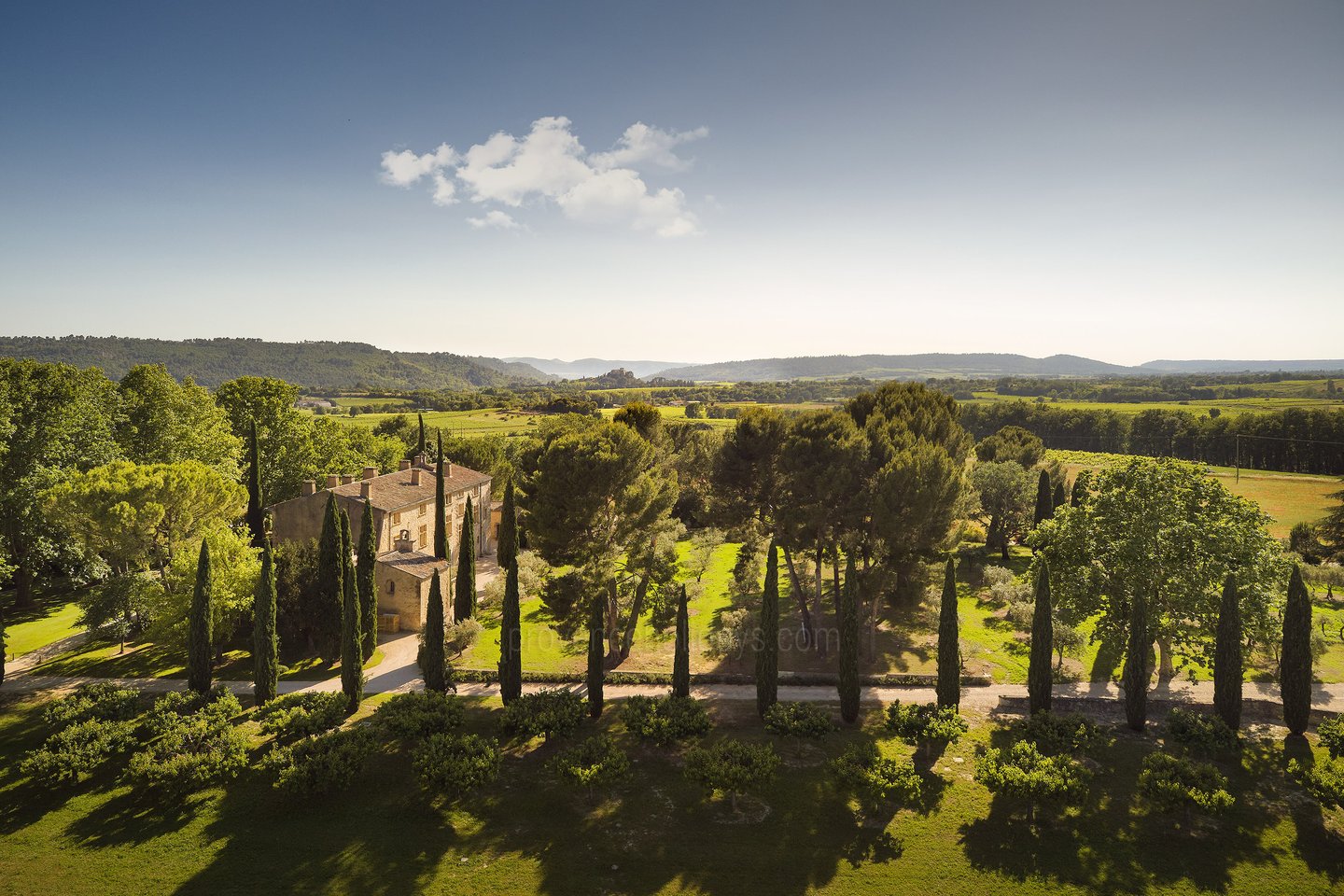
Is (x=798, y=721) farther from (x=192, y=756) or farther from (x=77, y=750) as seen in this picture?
(x=77, y=750)

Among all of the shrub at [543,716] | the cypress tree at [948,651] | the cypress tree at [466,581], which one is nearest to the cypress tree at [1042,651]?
the cypress tree at [948,651]

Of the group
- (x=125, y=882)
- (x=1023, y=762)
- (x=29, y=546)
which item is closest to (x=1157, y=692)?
(x=1023, y=762)

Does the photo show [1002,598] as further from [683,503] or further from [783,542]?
[683,503]

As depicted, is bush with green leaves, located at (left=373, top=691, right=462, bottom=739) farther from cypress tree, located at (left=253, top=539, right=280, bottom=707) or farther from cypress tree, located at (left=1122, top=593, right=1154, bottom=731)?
cypress tree, located at (left=1122, top=593, right=1154, bottom=731)

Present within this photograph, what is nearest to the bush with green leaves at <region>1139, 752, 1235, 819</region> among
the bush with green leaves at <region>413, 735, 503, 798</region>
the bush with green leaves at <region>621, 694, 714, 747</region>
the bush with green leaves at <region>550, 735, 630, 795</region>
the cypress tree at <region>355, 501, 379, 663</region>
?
the bush with green leaves at <region>621, 694, 714, 747</region>

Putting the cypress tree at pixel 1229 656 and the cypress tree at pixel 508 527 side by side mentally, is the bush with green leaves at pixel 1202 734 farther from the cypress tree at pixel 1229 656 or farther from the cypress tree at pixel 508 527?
the cypress tree at pixel 508 527

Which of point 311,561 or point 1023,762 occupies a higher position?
point 311,561
